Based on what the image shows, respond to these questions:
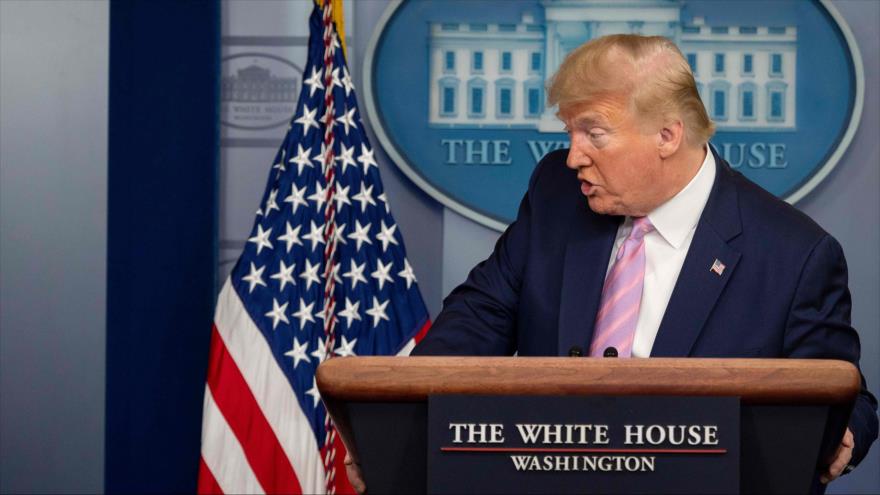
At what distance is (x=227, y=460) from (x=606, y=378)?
2232 millimetres

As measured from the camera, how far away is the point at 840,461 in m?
1.49

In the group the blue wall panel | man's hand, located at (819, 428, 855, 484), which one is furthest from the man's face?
the blue wall panel

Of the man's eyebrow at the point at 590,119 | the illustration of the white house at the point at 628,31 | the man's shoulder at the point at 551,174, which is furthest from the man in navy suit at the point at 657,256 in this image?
the illustration of the white house at the point at 628,31

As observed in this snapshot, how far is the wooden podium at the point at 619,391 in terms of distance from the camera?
3.89ft

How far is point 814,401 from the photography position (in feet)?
3.90

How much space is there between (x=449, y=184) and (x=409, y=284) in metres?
0.42

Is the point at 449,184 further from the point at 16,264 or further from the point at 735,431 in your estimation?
the point at 735,431

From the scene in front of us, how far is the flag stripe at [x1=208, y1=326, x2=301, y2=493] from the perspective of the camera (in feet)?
10.6

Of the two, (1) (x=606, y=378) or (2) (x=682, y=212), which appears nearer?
(1) (x=606, y=378)

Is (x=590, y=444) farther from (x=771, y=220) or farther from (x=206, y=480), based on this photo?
(x=206, y=480)

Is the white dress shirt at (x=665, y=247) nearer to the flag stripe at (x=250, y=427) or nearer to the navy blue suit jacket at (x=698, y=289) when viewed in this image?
the navy blue suit jacket at (x=698, y=289)

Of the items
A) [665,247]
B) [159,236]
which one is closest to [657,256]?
[665,247]

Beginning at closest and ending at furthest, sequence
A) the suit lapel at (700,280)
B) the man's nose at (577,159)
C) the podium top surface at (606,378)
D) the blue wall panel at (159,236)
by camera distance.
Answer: the podium top surface at (606,378)
the suit lapel at (700,280)
the man's nose at (577,159)
the blue wall panel at (159,236)

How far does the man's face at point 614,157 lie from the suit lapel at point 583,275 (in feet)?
0.24
